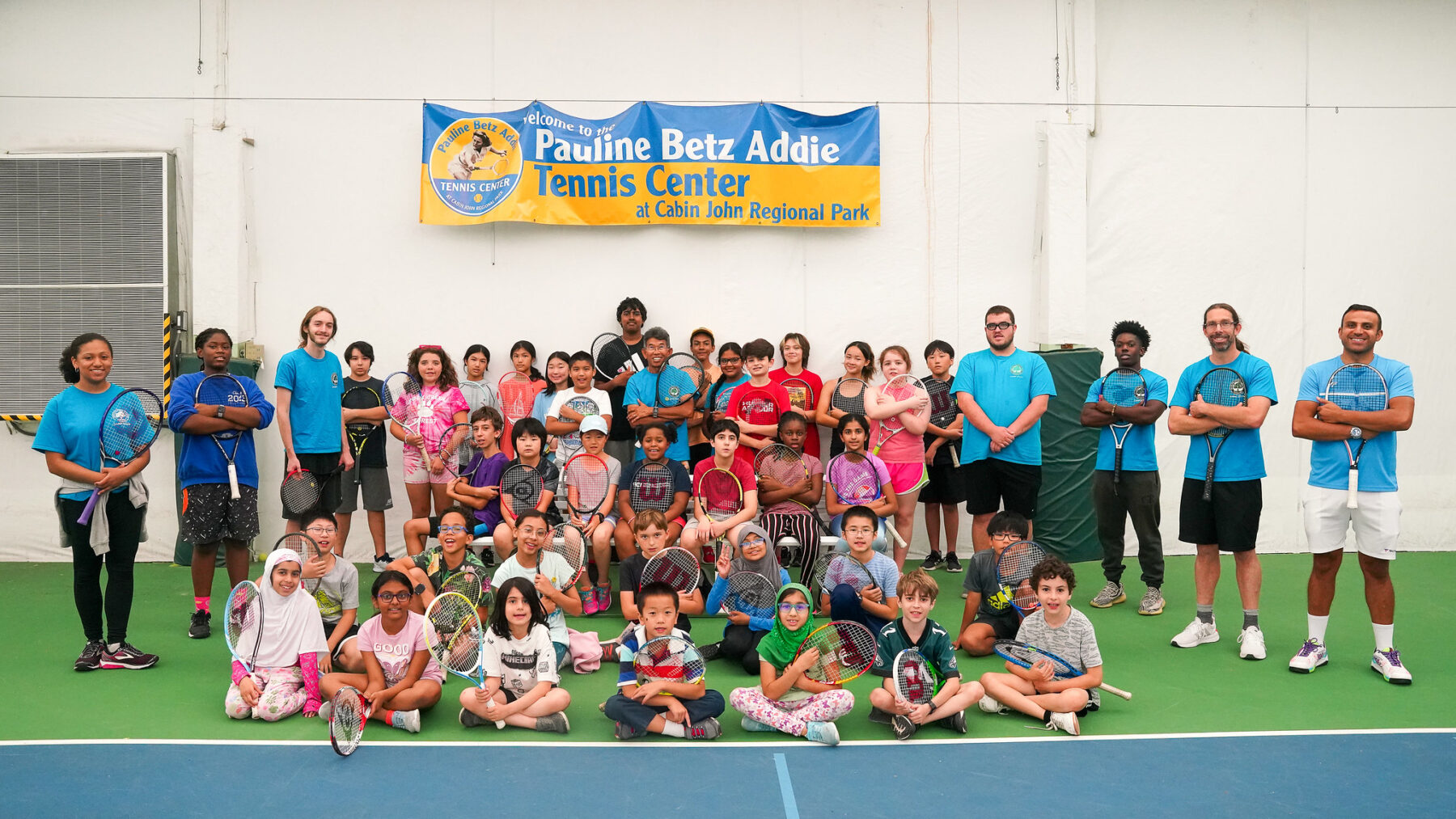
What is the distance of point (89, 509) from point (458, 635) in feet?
7.48

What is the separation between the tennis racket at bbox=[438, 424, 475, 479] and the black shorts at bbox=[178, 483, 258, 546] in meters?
1.46

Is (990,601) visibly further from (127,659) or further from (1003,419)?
(127,659)

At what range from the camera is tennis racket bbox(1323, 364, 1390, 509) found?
18.3ft

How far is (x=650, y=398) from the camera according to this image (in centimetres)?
809

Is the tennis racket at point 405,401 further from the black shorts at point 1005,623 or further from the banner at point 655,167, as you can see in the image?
the black shorts at point 1005,623

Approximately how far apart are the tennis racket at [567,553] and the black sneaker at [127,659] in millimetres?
2065

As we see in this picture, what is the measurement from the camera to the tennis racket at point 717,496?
6.95 m

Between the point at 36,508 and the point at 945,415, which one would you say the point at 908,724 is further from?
the point at 36,508

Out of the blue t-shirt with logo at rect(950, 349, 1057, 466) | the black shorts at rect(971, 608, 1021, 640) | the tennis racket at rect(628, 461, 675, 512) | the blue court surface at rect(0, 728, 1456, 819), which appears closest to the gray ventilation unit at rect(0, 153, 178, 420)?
the tennis racket at rect(628, 461, 675, 512)

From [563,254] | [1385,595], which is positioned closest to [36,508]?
[563,254]

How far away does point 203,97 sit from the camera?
29.0ft

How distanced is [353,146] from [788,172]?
352 centimetres

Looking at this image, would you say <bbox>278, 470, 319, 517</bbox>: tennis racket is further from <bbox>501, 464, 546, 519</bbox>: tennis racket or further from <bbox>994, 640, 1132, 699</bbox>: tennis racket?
<bbox>994, 640, 1132, 699</bbox>: tennis racket

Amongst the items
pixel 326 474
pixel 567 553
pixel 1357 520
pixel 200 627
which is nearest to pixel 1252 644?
pixel 1357 520
